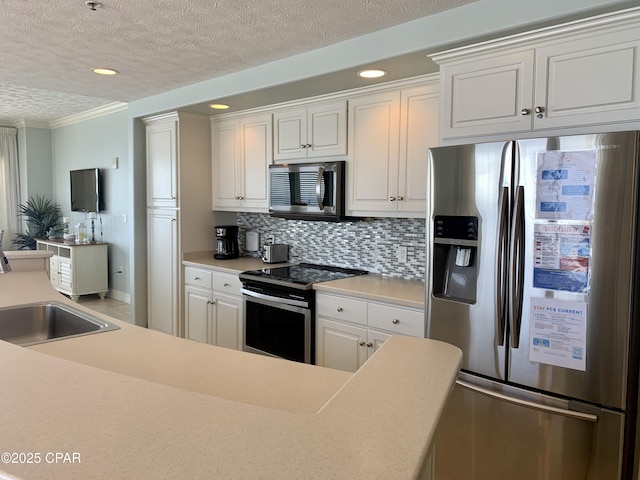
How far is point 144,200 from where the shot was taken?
4.71m

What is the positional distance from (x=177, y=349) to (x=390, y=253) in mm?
2061

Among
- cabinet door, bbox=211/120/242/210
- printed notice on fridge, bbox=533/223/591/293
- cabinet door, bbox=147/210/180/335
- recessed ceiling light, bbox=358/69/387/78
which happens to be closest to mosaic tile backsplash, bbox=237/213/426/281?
cabinet door, bbox=211/120/242/210

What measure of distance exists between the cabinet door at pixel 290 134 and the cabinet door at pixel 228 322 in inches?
48.7

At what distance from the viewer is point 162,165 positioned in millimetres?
4418

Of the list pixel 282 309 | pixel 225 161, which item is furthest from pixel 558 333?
pixel 225 161

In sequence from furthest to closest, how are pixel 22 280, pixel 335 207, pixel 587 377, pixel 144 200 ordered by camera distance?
pixel 144 200 → pixel 335 207 → pixel 22 280 → pixel 587 377

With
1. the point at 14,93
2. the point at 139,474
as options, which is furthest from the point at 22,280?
the point at 14,93

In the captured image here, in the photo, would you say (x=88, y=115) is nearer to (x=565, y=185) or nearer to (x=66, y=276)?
(x=66, y=276)

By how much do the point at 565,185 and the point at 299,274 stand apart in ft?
6.79

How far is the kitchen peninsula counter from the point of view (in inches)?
27.6

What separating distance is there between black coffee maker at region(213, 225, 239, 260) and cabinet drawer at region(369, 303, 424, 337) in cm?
195

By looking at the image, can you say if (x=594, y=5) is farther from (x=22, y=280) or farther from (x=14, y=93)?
(x=14, y=93)

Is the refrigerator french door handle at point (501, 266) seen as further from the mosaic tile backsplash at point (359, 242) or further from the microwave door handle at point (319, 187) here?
the microwave door handle at point (319, 187)

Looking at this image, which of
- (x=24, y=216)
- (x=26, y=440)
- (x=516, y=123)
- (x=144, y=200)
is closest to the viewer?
(x=26, y=440)
